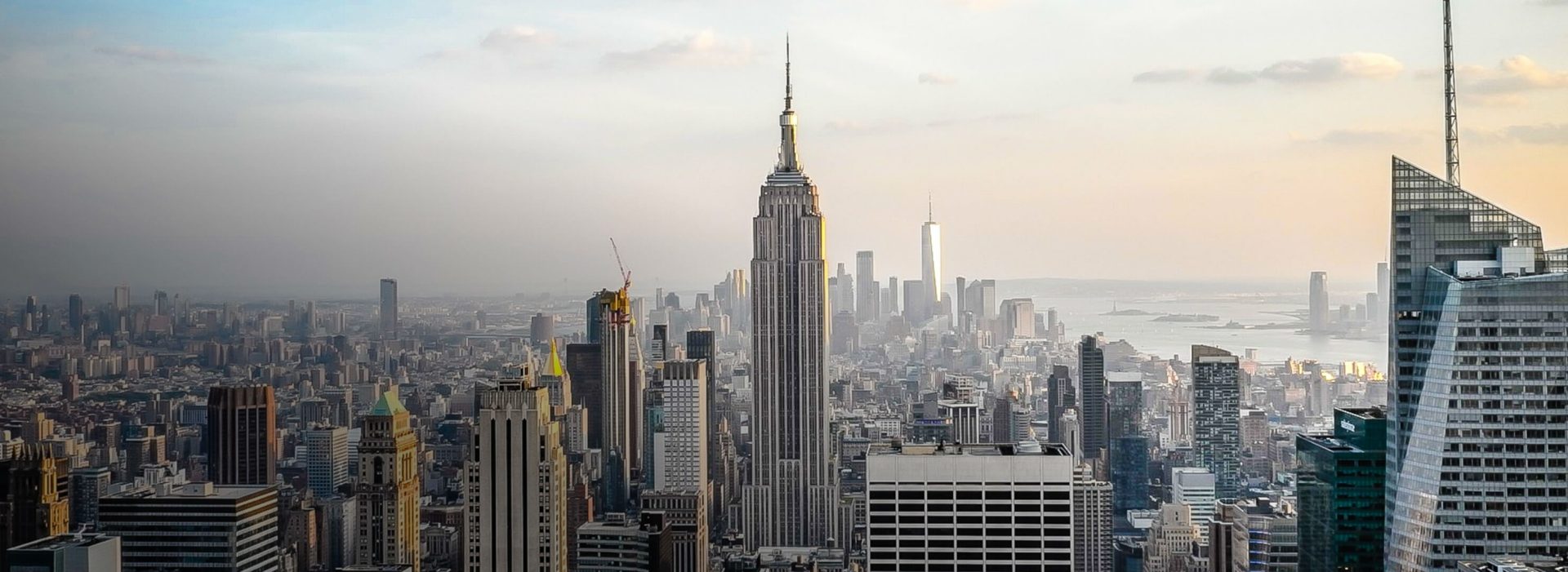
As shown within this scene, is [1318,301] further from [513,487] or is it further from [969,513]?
[513,487]

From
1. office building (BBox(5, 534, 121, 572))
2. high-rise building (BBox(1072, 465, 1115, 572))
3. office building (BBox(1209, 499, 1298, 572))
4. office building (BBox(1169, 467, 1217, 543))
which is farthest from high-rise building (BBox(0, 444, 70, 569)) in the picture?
office building (BBox(1169, 467, 1217, 543))

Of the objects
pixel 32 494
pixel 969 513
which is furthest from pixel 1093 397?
pixel 32 494

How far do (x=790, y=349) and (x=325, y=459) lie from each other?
12.7 metres

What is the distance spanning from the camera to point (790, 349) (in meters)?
21.4

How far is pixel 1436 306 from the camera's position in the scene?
309 inches

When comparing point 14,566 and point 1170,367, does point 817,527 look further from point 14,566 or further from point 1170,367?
point 14,566

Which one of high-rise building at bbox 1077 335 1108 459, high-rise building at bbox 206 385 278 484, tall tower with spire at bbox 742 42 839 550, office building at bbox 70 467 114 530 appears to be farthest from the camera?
tall tower with spire at bbox 742 42 839 550

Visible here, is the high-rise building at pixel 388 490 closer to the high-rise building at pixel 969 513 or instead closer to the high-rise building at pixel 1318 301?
the high-rise building at pixel 969 513

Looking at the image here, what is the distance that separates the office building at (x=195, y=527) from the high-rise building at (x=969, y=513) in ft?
13.2

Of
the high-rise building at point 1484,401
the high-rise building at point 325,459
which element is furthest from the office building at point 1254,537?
the high-rise building at point 325,459

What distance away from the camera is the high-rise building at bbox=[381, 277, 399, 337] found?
318 inches

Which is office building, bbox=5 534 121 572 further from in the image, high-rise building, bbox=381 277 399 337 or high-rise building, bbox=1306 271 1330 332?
high-rise building, bbox=1306 271 1330 332

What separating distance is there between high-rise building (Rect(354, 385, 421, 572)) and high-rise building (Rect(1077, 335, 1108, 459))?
5.77m

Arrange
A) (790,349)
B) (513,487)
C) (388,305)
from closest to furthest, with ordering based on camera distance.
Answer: (388,305) → (513,487) → (790,349)
